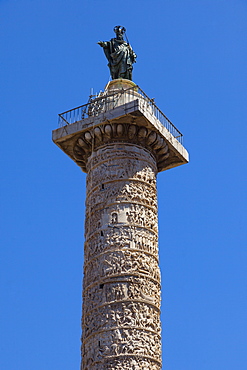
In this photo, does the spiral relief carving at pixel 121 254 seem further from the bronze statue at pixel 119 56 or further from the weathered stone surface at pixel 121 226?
the bronze statue at pixel 119 56

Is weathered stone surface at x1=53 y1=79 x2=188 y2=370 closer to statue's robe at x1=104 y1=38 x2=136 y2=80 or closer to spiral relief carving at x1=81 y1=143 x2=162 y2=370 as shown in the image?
spiral relief carving at x1=81 y1=143 x2=162 y2=370

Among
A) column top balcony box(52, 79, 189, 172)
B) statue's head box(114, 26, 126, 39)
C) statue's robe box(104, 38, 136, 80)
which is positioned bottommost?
column top balcony box(52, 79, 189, 172)

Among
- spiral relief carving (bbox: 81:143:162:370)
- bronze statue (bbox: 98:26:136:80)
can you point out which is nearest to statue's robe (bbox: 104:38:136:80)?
bronze statue (bbox: 98:26:136:80)

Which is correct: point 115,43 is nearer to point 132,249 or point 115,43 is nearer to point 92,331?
point 132,249

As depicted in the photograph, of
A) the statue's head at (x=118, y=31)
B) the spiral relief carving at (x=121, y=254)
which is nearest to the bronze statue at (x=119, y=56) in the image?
the statue's head at (x=118, y=31)

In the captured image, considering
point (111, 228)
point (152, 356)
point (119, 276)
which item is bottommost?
point (152, 356)

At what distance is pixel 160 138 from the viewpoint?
13.1m

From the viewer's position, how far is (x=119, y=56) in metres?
14.2

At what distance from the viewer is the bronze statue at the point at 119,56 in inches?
559

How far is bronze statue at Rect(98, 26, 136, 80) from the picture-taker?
1420cm

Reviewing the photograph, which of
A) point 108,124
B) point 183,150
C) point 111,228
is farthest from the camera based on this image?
point 183,150

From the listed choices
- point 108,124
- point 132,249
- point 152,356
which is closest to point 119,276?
point 132,249

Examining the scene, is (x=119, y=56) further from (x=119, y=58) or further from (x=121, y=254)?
(x=121, y=254)

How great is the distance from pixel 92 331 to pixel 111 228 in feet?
5.69
